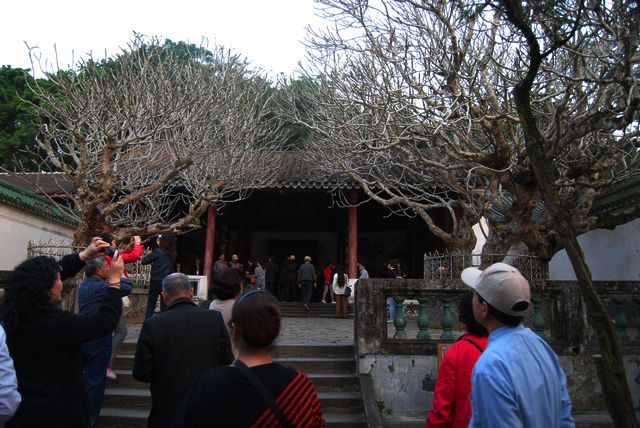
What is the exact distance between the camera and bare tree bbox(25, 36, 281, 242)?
9.46 meters

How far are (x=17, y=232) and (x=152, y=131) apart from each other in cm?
571

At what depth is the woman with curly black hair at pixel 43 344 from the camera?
2.55m

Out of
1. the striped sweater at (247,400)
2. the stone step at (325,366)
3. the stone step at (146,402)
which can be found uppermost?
the striped sweater at (247,400)

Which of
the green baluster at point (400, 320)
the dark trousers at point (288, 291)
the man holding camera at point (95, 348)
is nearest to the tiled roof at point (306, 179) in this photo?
the dark trousers at point (288, 291)

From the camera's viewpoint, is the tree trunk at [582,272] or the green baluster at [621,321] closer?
the tree trunk at [582,272]

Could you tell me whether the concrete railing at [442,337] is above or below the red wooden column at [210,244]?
below

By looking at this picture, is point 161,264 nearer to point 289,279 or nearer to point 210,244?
point 210,244

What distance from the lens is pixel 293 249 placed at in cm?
1895

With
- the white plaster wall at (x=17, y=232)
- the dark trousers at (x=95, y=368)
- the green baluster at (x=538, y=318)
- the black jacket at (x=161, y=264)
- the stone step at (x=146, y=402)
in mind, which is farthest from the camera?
the white plaster wall at (x=17, y=232)

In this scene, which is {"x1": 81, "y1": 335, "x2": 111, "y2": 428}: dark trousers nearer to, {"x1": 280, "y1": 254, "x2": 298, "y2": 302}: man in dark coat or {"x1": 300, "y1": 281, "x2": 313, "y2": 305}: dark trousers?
{"x1": 300, "y1": 281, "x2": 313, "y2": 305}: dark trousers

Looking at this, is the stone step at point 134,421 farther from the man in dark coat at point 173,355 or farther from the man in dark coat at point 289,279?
the man in dark coat at point 289,279

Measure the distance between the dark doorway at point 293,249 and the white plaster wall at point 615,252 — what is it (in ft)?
29.7

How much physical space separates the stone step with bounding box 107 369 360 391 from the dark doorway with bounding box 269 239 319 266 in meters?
13.0

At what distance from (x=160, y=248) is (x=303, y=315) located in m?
7.93
